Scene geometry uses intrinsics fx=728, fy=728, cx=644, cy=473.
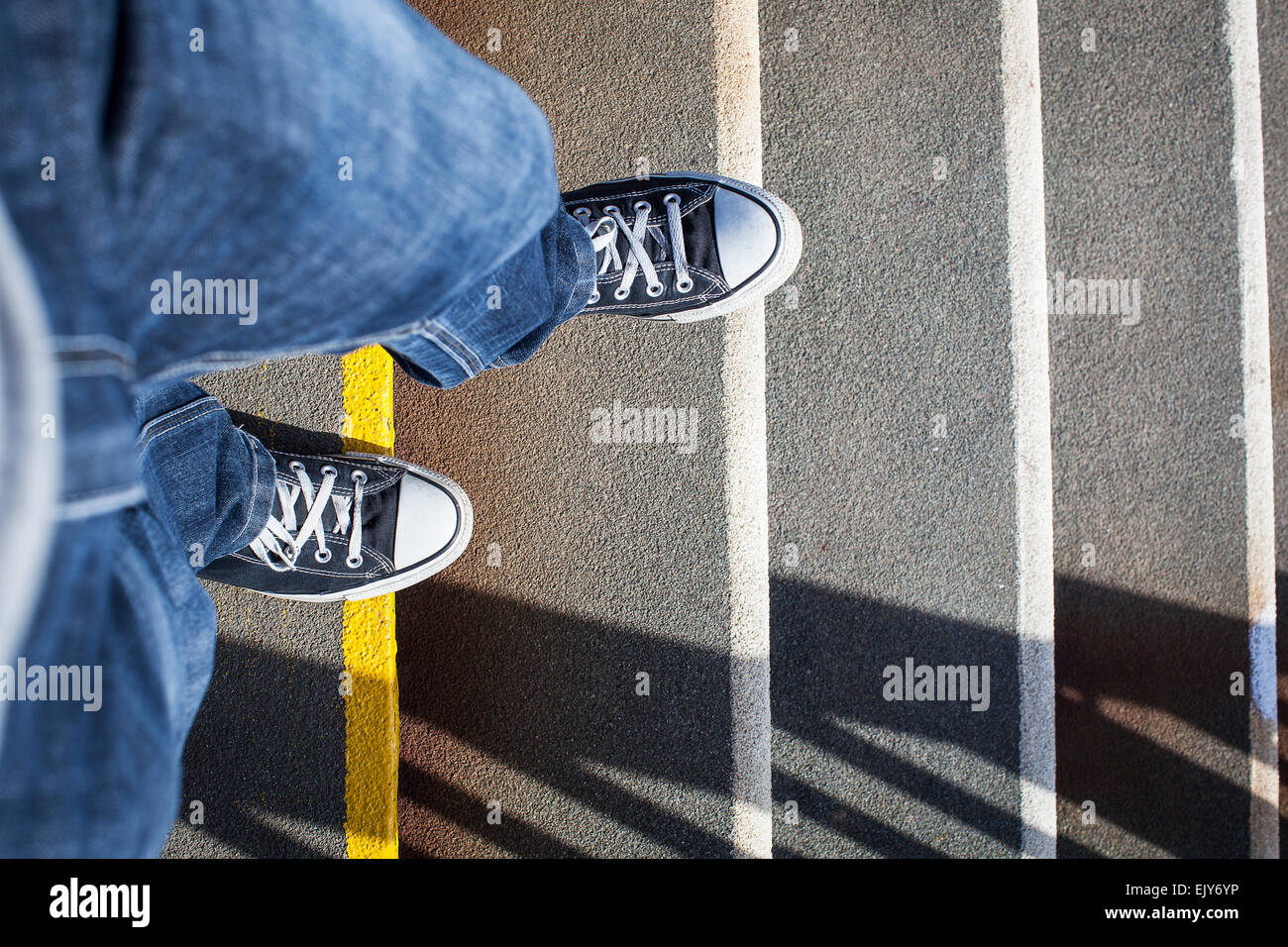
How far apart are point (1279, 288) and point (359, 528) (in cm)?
322

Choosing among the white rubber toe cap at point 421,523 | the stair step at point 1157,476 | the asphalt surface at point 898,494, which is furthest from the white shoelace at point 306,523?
the stair step at point 1157,476

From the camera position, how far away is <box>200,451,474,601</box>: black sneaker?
2369 millimetres

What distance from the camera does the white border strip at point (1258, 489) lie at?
8.13 feet

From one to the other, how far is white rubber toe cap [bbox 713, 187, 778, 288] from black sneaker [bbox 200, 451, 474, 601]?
117 cm

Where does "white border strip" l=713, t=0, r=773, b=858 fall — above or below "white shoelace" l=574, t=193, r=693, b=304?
below

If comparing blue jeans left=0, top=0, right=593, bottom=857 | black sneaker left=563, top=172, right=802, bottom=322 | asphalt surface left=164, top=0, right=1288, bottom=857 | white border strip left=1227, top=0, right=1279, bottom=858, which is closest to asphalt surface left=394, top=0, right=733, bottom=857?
asphalt surface left=164, top=0, right=1288, bottom=857

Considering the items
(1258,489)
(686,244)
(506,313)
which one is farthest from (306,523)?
(1258,489)

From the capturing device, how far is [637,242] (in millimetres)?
2377

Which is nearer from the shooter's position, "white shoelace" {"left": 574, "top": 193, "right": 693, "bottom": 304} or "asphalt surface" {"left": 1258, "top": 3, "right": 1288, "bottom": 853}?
"white shoelace" {"left": 574, "top": 193, "right": 693, "bottom": 304}

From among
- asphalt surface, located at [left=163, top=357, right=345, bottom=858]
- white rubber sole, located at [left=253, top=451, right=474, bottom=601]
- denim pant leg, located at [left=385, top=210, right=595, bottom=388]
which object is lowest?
asphalt surface, located at [left=163, top=357, right=345, bottom=858]

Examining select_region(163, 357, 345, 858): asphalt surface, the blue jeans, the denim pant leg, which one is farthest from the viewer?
select_region(163, 357, 345, 858): asphalt surface

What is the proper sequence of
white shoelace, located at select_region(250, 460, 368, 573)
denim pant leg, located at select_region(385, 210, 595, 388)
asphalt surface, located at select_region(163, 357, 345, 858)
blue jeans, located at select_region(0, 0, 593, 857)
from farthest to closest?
asphalt surface, located at select_region(163, 357, 345, 858) < white shoelace, located at select_region(250, 460, 368, 573) < denim pant leg, located at select_region(385, 210, 595, 388) < blue jeans, located at select_region(0, 0, 593, 857)

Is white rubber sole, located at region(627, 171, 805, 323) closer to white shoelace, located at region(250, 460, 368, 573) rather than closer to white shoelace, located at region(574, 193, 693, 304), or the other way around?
white shoelace, located at region(574, 193, 693, 304)

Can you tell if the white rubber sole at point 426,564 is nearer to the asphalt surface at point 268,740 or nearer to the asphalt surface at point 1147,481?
the asphalt surface at point 268,740
